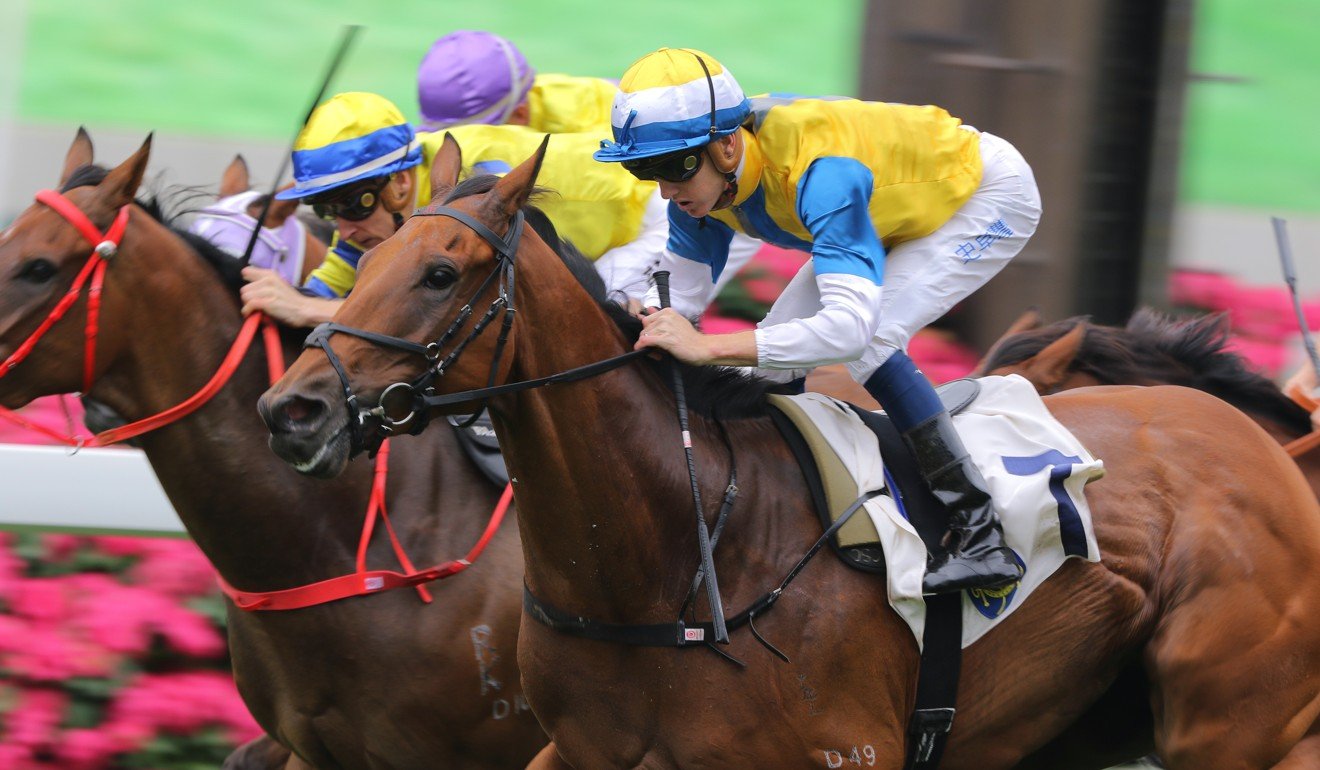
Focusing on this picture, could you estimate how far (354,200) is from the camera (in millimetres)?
4344

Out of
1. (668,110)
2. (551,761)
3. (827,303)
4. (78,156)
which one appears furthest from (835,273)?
(78,156)

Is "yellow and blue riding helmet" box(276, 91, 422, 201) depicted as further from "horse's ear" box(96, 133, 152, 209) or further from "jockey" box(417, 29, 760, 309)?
"horse's ear" box(96, 133, 152, 209)

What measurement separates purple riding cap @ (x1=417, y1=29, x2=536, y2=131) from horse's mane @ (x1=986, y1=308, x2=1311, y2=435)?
2059 mm

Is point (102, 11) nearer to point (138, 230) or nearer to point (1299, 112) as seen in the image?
point (138, 230)

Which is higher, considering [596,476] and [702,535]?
[596,476]

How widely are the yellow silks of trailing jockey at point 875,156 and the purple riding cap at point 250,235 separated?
1.92 meters

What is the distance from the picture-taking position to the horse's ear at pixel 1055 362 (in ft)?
15.1

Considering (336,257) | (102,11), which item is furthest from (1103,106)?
(102,11)

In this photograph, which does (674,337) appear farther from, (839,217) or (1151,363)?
(1151,363)

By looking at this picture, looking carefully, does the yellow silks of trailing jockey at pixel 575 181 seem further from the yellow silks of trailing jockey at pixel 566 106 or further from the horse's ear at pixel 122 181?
the horse's ear at pixel 122 181

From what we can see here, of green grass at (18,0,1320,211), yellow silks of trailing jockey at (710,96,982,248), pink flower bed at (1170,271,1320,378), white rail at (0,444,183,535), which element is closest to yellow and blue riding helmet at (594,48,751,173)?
yellow silks of trailing jockey at (710,96,982,248)

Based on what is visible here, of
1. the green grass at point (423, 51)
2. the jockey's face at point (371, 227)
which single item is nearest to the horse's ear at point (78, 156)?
the jockey's face at point (371, 227)

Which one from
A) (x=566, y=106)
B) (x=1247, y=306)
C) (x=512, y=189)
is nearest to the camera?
(x=512, y=189)

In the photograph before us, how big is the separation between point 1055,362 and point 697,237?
1417mm
